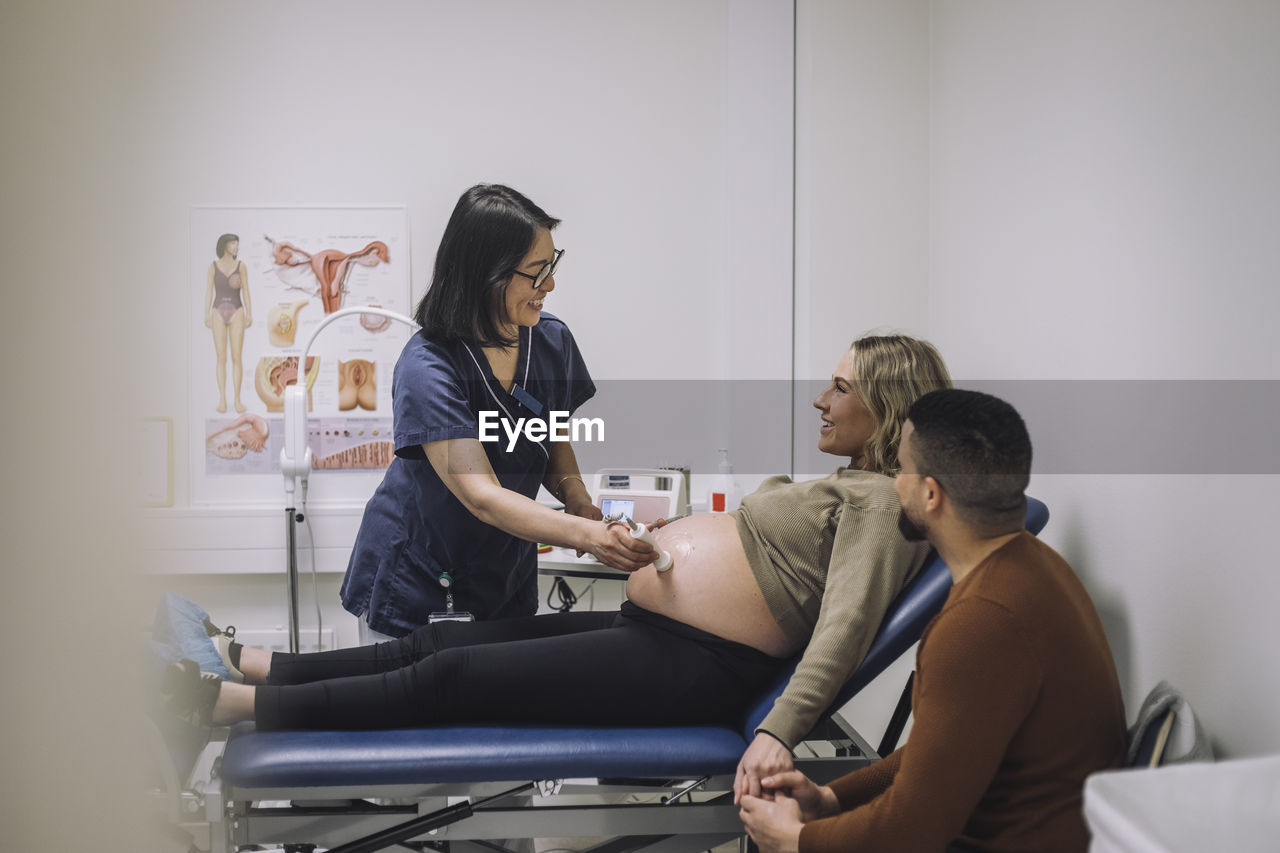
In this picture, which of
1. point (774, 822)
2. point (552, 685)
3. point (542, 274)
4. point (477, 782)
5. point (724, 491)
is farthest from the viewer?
point (724, 491)

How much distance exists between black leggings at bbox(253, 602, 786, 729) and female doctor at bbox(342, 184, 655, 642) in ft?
0.52

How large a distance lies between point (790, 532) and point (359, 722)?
2.44 ft

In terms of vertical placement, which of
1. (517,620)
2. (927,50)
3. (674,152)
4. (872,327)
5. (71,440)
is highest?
(927,50)

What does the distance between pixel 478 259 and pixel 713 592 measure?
2.44ft

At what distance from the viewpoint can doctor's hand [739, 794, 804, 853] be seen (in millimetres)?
1114

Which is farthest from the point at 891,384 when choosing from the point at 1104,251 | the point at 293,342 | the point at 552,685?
the point at 293,342

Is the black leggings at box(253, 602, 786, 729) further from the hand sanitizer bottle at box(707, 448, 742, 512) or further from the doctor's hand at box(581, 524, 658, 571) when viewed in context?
the hand sanitizer bottle at box(707, 448, 742, 512)

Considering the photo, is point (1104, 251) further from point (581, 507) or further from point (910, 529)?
point (581, 507)

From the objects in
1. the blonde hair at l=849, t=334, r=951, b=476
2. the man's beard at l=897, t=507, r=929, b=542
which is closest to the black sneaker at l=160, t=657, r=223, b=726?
the man's beard at l=897, t=507, r=929, b=542

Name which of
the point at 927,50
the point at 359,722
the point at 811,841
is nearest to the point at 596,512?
the point at 359,722

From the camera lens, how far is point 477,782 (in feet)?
4.22

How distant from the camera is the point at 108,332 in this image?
0.20 m

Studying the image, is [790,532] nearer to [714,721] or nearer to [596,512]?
[714,721]

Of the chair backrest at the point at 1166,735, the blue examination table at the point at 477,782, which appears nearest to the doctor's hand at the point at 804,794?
the blue examination table at the point at 477,782
